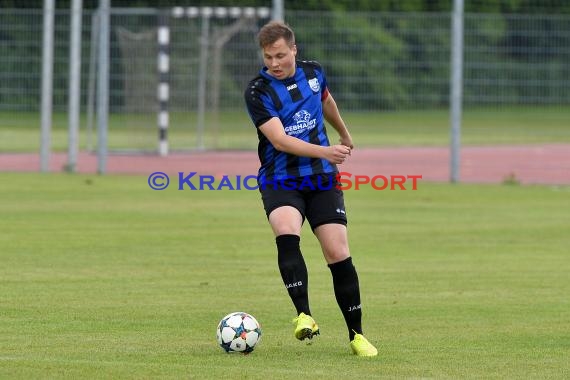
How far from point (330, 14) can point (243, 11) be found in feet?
5.11

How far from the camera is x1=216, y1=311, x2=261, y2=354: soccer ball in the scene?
7.86 m

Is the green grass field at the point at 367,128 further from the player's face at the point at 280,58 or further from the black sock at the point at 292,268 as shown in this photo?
the black sock at the point at 292,268

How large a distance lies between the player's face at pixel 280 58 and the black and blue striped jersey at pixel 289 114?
0.33ft

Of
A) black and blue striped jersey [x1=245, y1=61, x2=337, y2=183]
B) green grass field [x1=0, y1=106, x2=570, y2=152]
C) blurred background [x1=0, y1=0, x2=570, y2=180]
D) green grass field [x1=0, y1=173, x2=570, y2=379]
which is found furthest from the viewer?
green grass field [x1=0, y1=106, x2=570, y2=152]

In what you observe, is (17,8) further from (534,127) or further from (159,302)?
(159,302)

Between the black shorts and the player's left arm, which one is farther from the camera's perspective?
the player's left arm

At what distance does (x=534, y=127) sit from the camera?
23.6m

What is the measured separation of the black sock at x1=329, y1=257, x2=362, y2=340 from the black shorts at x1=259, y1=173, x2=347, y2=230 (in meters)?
0.27

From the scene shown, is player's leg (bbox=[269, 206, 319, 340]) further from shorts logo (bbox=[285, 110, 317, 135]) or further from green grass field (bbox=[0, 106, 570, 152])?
green grass field (bbox=[0, 106, 570, 152])

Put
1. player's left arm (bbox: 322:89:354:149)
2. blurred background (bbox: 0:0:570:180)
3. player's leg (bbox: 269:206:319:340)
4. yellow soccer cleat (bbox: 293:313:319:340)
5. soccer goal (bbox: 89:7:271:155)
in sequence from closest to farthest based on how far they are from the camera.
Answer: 1. yellow soccer cleat (bbox: 293:313:319:340)
2. player's leg (bbox: 269:206:319:340)
3. player's left arm (bbox: 322:89:354:149)
4. blurred background (bbox: 0:0:570:180)
5. soccer goal (bbox: 89:7:271:155)

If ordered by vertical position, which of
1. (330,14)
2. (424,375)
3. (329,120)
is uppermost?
(330,14)

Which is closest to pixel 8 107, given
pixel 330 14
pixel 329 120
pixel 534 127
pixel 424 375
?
pixel 330 14

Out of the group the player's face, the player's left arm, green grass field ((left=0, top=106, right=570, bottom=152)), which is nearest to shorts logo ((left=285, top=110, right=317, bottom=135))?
the player's face

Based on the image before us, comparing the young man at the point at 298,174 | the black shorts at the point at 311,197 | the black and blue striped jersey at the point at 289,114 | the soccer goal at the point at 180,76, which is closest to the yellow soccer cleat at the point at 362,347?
the young man at the point at 298,174
